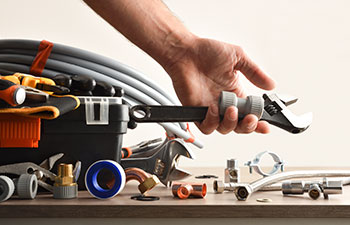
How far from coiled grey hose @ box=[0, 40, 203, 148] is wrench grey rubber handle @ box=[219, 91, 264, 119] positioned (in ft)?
0.61

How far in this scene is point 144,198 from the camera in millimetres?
624

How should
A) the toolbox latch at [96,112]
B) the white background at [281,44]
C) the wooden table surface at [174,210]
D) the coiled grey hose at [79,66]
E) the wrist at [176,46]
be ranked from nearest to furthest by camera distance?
the wooden table surface at [174,210], the toolbox latch at [96,112], the coiled grey hose at [79,66], the wrist at [176,46], the white background at [281,44]

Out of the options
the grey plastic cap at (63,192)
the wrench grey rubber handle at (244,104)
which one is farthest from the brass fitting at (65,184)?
the wrench grey rubber handle at (244,104)

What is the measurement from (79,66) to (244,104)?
358mm

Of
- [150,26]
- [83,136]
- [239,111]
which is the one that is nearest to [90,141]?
[83,136]

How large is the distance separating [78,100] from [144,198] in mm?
165

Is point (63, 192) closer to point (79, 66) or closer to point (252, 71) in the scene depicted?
point (79, 66)

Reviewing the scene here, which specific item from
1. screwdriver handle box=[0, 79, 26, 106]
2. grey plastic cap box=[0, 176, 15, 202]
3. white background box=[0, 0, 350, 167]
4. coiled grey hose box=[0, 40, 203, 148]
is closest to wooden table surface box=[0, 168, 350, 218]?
grey plastic cap box=[0, 176, 15, 202]

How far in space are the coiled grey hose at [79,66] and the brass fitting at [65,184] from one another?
11.2 inches

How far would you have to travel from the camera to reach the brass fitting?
0.63 m

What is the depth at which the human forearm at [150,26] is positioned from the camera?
37.1 inches

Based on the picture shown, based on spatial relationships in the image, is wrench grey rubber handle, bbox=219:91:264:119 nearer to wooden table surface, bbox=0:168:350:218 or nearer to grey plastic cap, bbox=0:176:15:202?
wooden table surface, bbox=0:168:350:218

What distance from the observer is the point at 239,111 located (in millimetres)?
742

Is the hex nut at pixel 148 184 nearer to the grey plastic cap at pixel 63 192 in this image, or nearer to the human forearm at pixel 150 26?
the grey plastic cap at pixel 63 192
